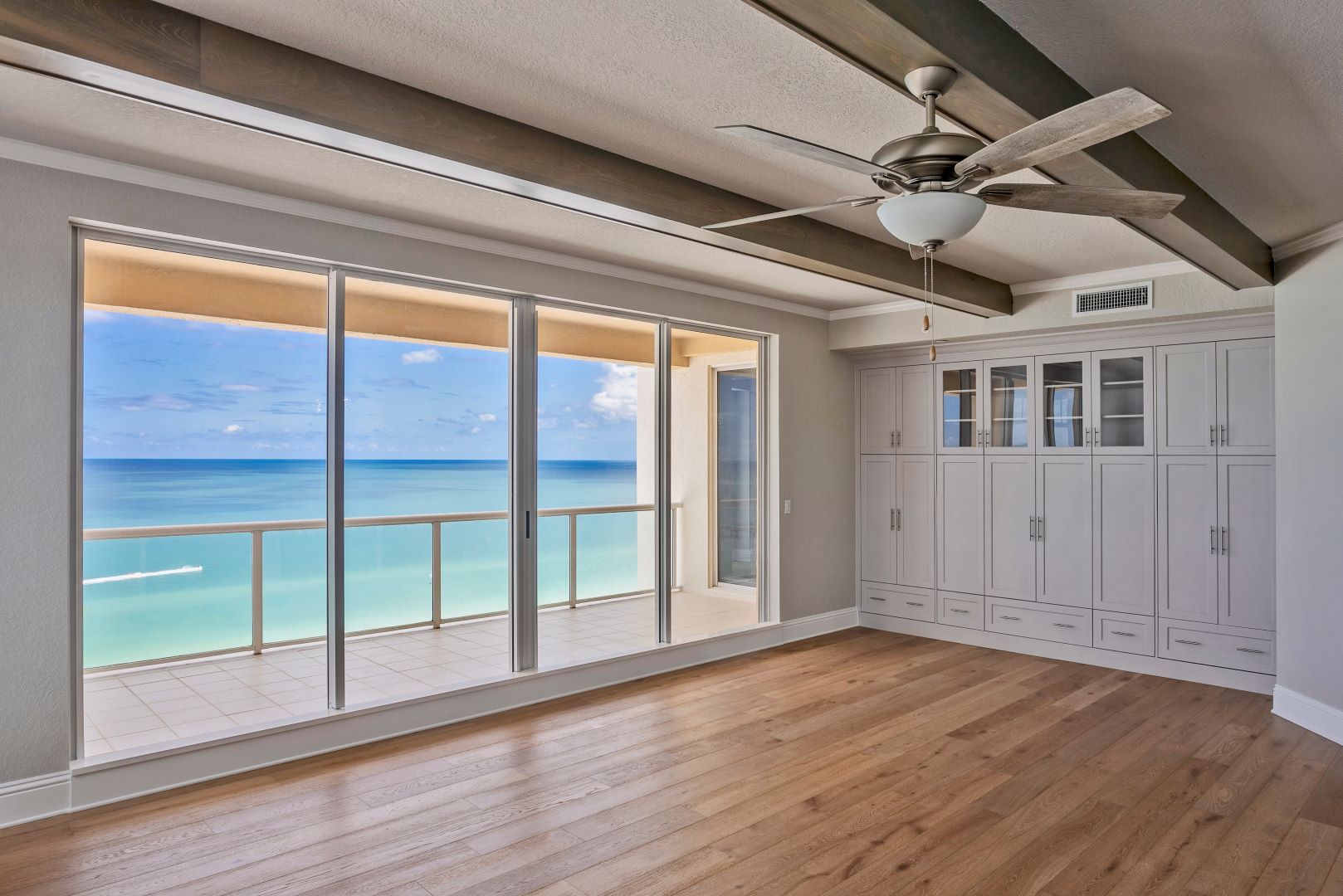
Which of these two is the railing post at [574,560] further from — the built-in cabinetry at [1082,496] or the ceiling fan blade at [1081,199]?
the ceiling fan blade at [1081,199]

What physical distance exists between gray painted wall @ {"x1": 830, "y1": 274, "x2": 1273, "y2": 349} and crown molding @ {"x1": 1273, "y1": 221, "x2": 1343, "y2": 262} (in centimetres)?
27

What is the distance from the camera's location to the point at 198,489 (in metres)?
3.78

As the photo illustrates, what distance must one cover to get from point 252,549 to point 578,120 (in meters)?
2.62

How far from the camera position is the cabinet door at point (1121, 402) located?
5434 millimetres

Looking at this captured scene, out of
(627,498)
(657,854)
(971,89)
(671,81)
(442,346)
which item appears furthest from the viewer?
(627,498)

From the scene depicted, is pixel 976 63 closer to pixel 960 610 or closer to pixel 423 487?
pixel 423 487

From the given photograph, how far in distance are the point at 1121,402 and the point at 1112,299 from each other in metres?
0.78

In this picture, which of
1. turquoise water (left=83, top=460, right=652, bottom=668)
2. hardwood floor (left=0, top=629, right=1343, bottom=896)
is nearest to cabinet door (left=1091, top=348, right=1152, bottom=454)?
hardwood floor (left=0, top=629, right=1343, bottom=896)

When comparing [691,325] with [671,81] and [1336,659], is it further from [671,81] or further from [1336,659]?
[1336,659]

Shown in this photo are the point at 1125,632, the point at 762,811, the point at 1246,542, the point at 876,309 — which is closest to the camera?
the point at 762,811

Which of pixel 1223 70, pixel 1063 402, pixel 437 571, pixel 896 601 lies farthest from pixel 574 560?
pixel 1223 70

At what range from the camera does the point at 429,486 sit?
4.46 m

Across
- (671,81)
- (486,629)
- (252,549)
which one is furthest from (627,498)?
(671,81)

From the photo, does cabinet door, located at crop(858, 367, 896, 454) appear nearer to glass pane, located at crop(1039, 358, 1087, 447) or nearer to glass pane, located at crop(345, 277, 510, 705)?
glass pane, located at crop(1039, 358, 1087, 447)
